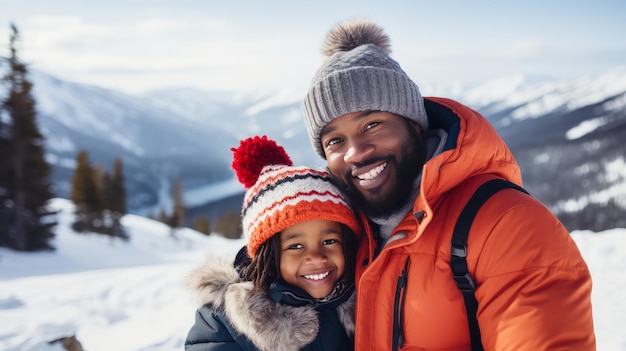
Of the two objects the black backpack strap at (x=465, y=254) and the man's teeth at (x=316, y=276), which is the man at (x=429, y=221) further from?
the man's teeth at (x=316, y=276)

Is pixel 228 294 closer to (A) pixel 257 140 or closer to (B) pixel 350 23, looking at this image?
(A) pixel 257 140

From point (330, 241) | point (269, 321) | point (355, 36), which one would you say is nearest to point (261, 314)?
point (269, 321)

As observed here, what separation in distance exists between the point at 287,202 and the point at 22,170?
2269 centimetres

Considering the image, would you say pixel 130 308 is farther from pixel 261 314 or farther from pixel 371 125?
pixel 371 125

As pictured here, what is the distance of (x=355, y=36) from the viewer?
2801 mm

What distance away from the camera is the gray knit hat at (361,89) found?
2.44 metres

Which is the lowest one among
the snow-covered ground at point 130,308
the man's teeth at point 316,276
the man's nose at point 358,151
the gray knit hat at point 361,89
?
the snow-covered ground at point 130,308

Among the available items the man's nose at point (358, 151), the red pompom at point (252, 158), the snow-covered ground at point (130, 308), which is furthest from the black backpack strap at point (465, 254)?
the snow-covered ground at point (130, 308)

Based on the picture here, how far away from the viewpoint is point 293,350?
2477mm

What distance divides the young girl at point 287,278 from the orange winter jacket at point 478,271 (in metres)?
0.35

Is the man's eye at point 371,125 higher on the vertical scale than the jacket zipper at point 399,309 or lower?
higher

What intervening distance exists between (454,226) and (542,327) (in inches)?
20.8

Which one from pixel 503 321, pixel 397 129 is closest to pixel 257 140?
pixel 397 129

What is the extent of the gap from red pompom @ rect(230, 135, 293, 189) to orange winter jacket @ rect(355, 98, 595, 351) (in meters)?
0.99
